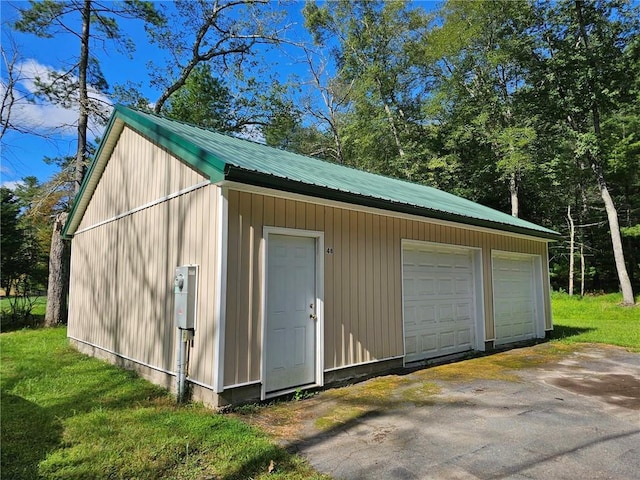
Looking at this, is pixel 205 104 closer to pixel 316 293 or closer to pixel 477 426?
pixel 316 293

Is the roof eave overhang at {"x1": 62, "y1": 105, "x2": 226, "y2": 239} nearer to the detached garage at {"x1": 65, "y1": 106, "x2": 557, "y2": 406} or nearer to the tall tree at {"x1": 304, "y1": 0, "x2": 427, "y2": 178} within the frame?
the detached garage at {"x1": 65, "y1": 106, "x2": 557, "y2": 406}

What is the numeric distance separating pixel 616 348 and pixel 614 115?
1680cm

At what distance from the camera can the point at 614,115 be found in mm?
19906

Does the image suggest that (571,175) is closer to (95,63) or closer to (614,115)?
(614,115)

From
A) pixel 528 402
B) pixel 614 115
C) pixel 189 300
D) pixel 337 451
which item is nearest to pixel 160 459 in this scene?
pixel 337 451

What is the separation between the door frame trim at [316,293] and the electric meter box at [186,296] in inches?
30.1

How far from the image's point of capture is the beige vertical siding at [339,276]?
14.3ft

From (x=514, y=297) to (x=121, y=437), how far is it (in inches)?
314

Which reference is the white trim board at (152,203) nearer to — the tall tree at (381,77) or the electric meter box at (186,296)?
the electric meter box at (186,296)

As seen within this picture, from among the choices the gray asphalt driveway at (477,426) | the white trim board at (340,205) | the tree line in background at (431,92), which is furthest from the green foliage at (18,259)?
the gray asphalt driveway at (477,426)

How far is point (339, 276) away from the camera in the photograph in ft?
17.5

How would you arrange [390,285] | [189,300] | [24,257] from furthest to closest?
[24,257]
[390,285]
[189,300]

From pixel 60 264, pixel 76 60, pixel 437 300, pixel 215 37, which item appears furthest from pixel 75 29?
pixel 437 300

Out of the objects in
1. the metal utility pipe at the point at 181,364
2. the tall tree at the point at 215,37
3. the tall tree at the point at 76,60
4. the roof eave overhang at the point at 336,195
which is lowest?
the metal utility pipe at the point at 181,364
